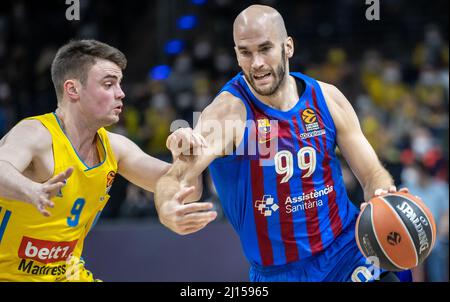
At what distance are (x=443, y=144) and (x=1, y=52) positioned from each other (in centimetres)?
921

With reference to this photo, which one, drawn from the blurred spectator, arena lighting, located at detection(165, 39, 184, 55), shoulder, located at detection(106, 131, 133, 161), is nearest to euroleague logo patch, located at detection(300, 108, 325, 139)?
shoulder, located at detection(106, 131, 133, 161)

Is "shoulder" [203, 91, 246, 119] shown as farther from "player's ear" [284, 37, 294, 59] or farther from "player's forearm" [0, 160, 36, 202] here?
"player's forearm" [0, 160, 36, 202]

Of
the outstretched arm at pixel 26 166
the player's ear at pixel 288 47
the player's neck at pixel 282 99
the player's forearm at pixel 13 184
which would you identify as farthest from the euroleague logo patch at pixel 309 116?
the player's forearm at pixel 13 184

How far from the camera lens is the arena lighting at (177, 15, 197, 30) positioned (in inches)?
609

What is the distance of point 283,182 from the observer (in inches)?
198

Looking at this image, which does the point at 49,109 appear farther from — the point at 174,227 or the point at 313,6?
the point at 174,227

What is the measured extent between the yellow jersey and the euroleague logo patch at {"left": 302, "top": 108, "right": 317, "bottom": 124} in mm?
1490

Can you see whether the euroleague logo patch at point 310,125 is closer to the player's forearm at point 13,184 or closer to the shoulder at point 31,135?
the shoulder at point 31,135

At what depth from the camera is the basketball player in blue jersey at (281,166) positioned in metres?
5.00

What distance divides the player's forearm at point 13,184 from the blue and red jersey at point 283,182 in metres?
1.42

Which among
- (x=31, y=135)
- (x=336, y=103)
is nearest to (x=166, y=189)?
(x=31, y=135)

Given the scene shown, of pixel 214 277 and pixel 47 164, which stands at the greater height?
pixel 47 164
